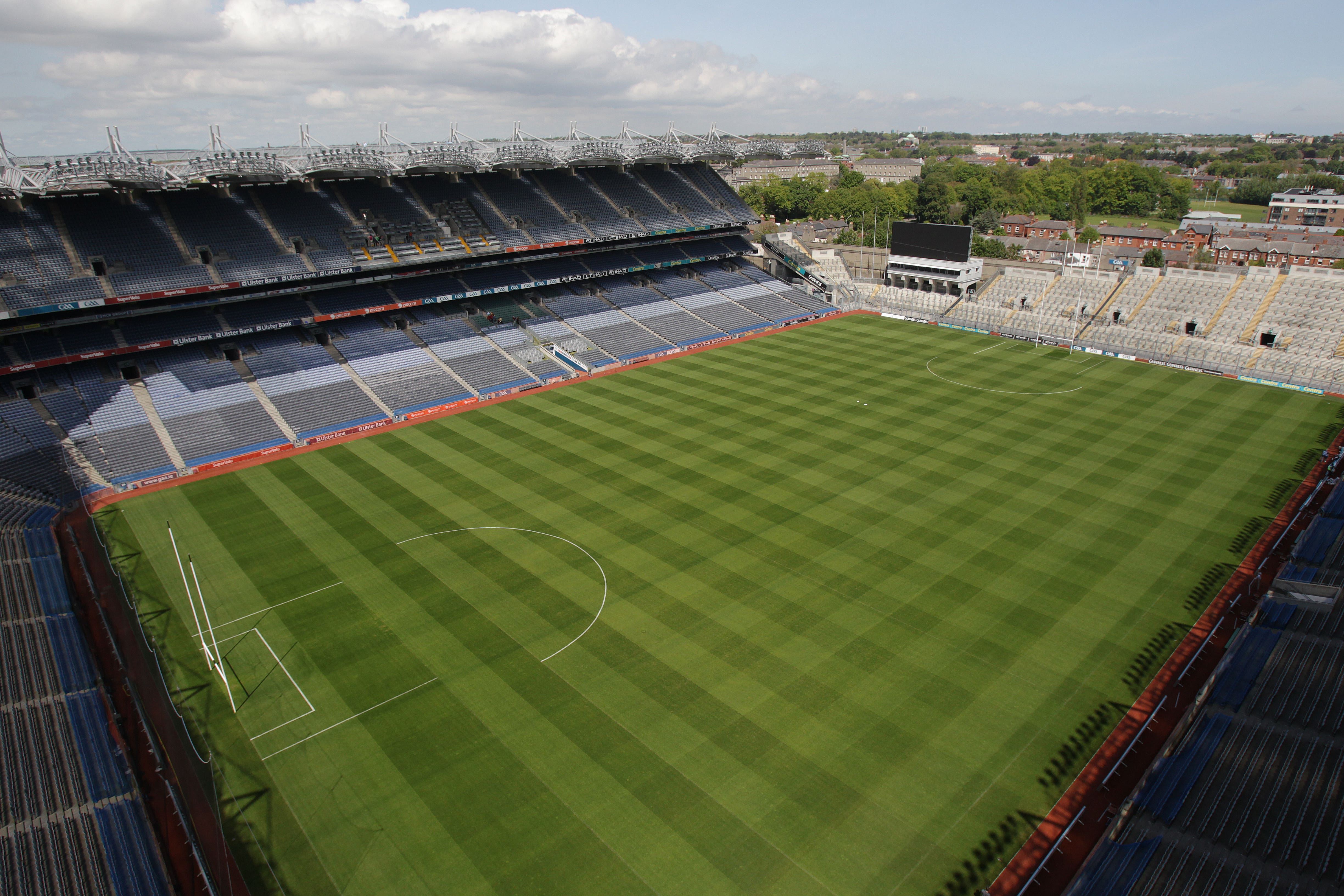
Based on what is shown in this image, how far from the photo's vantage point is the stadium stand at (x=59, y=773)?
539 inches

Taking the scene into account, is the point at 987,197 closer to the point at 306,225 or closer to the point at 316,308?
the point at 306,225

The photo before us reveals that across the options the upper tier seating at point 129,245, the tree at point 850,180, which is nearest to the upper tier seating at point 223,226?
the upper tier seating at point 129,245

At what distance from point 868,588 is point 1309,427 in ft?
91.8

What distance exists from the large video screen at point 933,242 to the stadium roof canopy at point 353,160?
9.86 metres

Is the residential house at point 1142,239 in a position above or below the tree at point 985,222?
below

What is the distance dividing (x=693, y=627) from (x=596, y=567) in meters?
4.66

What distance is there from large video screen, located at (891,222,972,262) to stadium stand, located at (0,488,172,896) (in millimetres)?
58306

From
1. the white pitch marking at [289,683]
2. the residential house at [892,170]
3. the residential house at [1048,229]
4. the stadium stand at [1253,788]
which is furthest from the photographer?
the residential house at [892,170]

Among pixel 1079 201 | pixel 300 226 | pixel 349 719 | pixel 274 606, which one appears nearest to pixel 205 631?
pixel 274 606

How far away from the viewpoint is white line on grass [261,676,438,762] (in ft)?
57.6

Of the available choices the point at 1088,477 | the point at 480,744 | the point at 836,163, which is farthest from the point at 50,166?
the point at 836,163

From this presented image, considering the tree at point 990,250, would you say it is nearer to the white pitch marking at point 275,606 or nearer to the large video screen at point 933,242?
the large video screen at point 933,242

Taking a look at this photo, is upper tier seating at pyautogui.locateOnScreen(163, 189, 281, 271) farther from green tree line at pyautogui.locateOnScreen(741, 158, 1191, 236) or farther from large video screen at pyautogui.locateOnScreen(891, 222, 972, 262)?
green tree line at pyautogui.locateOnScreen(741, 158, 1191, 236)

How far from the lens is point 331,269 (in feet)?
140
